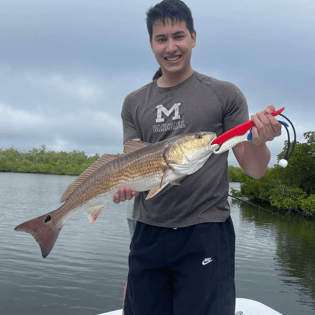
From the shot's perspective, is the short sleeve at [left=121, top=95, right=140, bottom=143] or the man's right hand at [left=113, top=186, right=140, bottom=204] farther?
the short sleeve at [left=121, top=95, right=140, bottom=143]

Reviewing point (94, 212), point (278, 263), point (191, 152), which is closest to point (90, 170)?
point (94, 212)

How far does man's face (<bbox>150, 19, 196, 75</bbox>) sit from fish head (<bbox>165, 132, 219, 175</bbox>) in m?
0.87

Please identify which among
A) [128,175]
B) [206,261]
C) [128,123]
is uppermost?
[128,123]

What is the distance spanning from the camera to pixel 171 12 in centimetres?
310

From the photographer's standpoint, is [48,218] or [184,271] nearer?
[184,271]

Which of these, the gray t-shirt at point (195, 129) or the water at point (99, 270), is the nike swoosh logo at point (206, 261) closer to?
the gray t-shirt at point (195, 129)

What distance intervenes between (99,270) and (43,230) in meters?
23.8

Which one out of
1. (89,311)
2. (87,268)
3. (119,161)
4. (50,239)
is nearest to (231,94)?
(119,161)

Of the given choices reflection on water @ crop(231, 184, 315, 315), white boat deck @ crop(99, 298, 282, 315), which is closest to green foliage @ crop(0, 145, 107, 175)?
reflection on water @ crop(231, 184, 315, 315)

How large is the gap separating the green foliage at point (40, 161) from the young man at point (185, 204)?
13168 cm

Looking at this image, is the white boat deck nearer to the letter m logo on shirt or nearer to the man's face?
the letter m logo on shirt

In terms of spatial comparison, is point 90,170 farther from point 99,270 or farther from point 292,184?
point 292,184

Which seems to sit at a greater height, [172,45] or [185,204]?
[172,45]

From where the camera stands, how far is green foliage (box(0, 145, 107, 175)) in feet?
441
